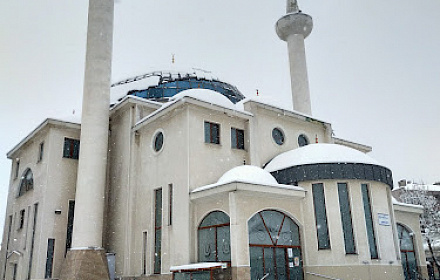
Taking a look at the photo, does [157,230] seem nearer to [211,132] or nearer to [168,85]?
[211,132]

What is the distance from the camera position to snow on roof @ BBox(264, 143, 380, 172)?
1622cm

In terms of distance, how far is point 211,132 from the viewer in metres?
17.5

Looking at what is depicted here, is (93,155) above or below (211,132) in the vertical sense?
below

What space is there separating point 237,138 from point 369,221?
6.52 meters

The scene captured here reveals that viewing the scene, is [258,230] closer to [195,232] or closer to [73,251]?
[195,232]

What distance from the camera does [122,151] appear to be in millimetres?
20156

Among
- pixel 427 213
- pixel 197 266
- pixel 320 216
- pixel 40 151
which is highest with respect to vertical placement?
pixel 40 151

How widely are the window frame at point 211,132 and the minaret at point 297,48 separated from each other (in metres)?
9.06

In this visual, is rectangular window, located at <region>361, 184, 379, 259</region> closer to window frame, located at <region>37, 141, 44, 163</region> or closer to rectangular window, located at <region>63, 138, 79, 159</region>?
rectangular window, located at <region>63, 138, 79, 159</region>

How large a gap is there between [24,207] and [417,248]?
780 inches

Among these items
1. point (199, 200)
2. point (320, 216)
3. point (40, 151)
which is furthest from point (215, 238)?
point (40, 151)

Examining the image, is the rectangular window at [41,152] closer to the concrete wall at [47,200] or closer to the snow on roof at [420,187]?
the concrete wall at [47,200]

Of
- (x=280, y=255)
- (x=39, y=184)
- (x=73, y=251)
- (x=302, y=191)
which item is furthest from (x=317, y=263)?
(x=39, y=184)

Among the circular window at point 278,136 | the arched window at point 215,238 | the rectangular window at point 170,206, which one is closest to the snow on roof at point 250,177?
the arched window at point 215,238
